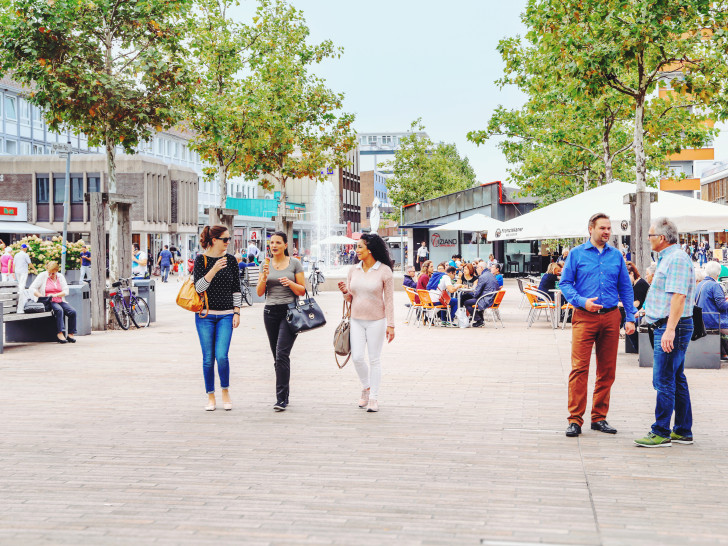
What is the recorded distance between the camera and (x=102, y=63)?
18844 mm

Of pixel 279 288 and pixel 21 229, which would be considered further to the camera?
pixel 21 229

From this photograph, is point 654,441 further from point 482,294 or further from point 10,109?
point 10,109

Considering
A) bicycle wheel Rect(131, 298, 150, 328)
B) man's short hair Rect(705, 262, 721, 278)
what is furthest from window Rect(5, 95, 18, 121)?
man's short hair Rect(705, 262, 721, 278)

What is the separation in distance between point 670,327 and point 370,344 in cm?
291

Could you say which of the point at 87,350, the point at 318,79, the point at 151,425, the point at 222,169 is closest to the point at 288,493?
the point at 151,425

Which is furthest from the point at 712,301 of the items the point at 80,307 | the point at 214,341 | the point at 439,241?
the point at 439,241

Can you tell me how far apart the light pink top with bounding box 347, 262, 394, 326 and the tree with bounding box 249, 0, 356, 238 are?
61.3ft

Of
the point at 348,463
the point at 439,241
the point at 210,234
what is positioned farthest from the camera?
the point at 439,241

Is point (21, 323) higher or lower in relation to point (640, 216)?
lower

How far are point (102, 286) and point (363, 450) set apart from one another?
11977 millimetres

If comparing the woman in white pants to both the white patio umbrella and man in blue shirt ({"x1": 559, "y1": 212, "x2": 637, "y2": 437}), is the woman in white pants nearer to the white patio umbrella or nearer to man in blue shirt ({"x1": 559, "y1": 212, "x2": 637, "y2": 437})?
man in blue shirt ({"x1": 559, "y1": 212, "x2": 637, "y2": 437})

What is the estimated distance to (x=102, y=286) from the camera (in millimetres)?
17734

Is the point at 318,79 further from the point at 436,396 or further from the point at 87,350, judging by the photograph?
the point at 436,396

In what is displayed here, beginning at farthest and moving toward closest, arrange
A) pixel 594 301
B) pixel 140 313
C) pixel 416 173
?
1. pixel 416 173
2. pixel 140 313
3. pixel 594 301
